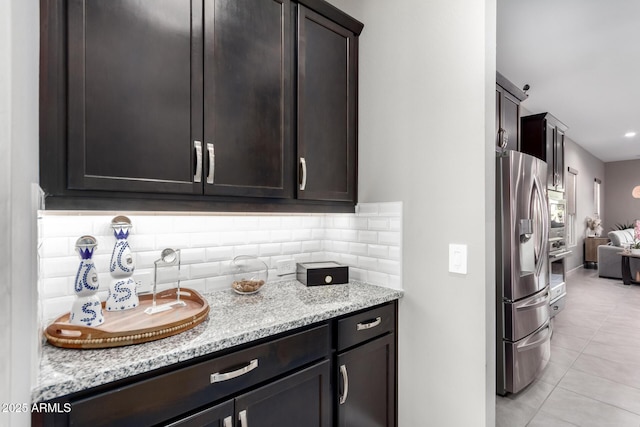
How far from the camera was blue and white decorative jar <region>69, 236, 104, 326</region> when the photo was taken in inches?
39.3

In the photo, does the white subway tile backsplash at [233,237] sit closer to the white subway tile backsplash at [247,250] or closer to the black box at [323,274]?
the white subway tile backsplash at [247,250]

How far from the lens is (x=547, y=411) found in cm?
222

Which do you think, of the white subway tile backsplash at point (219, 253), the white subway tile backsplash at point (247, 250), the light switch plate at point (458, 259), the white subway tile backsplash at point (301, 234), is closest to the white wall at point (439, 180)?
the light switch plate at point (458, 259)

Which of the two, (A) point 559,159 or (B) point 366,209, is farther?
(A) point 559,159

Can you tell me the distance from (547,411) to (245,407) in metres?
2.35

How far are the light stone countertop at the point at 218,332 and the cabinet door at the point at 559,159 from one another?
382cm

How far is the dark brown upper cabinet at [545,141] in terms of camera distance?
12.5 feet

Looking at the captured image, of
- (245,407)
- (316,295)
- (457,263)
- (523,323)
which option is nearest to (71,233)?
(245,407)

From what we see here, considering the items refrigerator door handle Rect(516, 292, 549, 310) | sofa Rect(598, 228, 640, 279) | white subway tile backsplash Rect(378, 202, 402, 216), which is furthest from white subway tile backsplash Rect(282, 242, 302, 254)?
sofa Rect(598, 228, 640, 279)

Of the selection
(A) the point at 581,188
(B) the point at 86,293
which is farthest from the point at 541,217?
(A) the point at 581,188

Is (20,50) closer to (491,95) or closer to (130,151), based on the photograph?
(130,151)

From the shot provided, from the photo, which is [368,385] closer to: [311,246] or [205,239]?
[311,246]

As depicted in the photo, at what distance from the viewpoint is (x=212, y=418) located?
98 cm

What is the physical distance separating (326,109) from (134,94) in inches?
36.7
